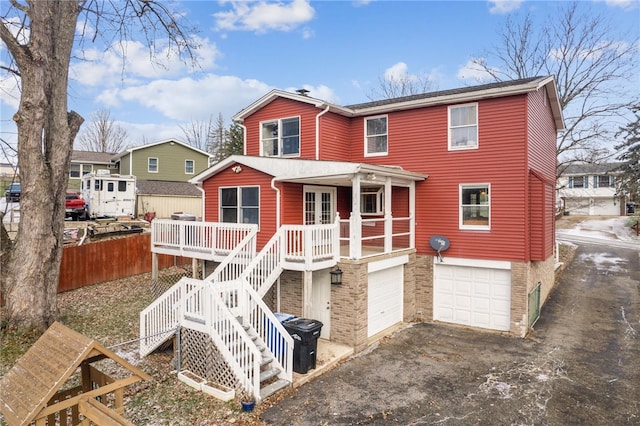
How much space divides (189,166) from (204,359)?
29071mm

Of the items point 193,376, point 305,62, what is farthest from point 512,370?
point 305,62

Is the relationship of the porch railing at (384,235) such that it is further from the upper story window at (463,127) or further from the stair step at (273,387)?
the stair step at (273,387)

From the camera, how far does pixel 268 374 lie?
789 centimetres

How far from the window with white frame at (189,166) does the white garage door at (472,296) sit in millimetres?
27136

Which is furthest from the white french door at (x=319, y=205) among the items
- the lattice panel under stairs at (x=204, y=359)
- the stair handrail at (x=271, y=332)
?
the lattice panel under stairs at (x=204, y=359)

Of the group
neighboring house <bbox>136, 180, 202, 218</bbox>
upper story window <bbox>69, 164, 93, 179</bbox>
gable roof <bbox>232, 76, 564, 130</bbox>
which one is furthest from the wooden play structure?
upper story window <bbox>69, 164, 93, 179</bbox>

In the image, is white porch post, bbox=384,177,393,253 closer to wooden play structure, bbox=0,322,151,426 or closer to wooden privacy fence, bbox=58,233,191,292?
wooden play structure, bbox=0,322,151,426

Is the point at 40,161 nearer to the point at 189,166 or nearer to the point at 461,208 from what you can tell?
the point at 461,208

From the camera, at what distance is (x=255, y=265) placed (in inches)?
384

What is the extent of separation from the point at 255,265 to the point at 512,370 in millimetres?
6536

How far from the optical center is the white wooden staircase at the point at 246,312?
302 inches

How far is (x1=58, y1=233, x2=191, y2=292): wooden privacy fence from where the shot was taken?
51.0 feet

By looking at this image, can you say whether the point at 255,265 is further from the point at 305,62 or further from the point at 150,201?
the point at 150,201

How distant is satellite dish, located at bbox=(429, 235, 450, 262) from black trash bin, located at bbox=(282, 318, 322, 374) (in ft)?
18.6
